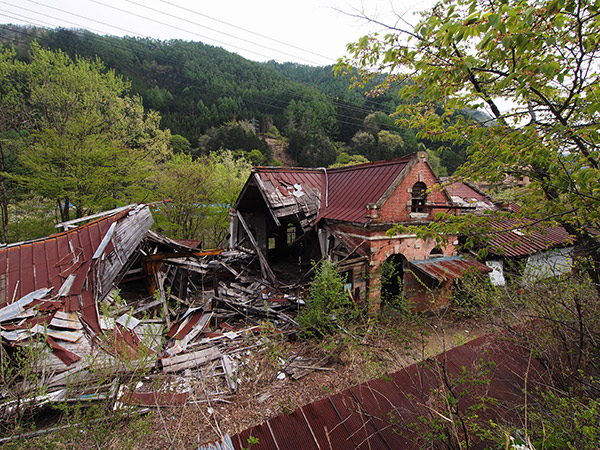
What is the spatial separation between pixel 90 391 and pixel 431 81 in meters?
7.64

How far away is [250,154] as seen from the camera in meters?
41.6

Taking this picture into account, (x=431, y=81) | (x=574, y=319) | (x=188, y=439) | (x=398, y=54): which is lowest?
(x=188, y=439)

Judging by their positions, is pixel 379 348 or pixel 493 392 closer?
pixel 493 392

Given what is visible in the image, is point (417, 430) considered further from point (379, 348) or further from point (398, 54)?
point (398, 54)

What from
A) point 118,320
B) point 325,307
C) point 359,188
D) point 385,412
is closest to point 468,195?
point 359,188

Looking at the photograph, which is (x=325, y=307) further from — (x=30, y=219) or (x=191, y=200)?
(x=30, y=219)

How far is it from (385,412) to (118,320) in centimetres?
703

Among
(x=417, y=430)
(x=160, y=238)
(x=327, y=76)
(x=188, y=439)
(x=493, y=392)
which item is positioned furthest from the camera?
(x=327, y=76)

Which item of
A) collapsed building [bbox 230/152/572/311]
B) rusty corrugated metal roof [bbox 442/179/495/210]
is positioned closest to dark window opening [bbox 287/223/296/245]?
collapsed building [bbox 230/152/572/311]

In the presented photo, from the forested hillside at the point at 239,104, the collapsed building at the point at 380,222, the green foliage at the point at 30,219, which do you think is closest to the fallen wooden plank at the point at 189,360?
the collapsed building at the point at 380,222

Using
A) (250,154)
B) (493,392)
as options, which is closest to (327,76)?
(250,154)

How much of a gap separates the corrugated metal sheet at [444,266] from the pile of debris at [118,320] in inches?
204

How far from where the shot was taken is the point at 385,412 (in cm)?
346

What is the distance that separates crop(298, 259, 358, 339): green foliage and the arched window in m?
5.25
